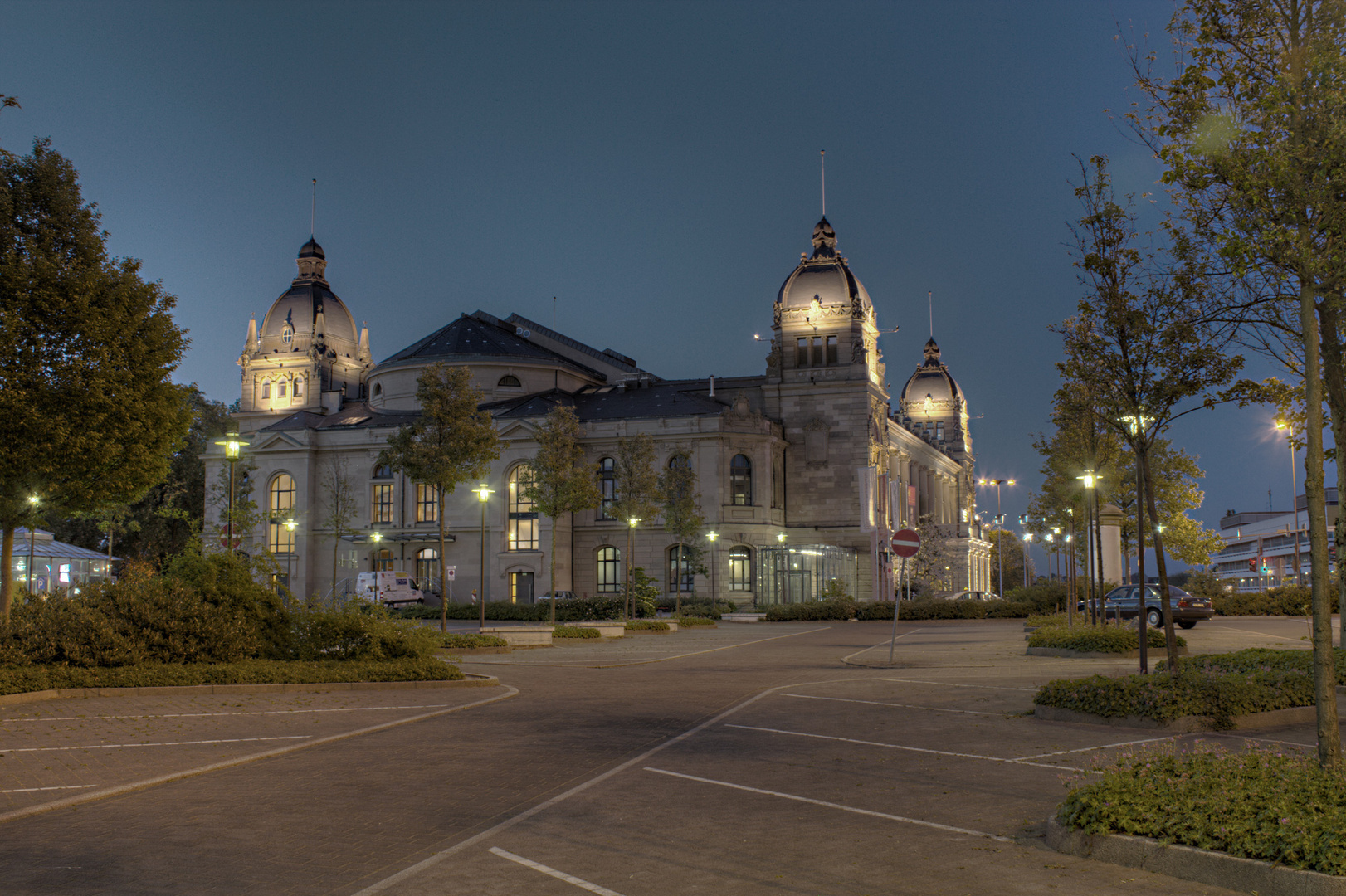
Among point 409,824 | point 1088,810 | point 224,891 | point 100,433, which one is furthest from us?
point 100,433

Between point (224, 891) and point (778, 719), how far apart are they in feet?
28.7

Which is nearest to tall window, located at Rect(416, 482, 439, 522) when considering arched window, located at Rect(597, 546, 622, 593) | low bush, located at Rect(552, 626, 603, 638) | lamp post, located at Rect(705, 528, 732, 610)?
arched window, located at Rect(597, 546, 622, 593)

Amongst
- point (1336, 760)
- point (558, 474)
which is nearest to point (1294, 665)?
point (1336, 760)

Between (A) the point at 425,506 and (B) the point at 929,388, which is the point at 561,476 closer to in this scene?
(A) the point at 425,506

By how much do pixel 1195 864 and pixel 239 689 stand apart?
1397 cm

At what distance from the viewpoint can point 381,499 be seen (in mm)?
71062

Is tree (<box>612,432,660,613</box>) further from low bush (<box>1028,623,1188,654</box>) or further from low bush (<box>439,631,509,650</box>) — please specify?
low bush (<box>1028,623,1188,654</box>)

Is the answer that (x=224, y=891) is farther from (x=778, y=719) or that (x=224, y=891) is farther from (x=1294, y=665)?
(x=1294, y=665)

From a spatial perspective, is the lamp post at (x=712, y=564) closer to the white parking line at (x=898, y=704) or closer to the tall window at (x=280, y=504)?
the tall window at (x=280, y=504)

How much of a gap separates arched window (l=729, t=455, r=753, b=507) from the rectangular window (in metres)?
23.4

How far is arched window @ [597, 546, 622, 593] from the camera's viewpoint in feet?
218

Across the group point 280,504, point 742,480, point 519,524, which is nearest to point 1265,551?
point 742,480

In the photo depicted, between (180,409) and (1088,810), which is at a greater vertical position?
(180,409)

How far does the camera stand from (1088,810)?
23.6 ft
